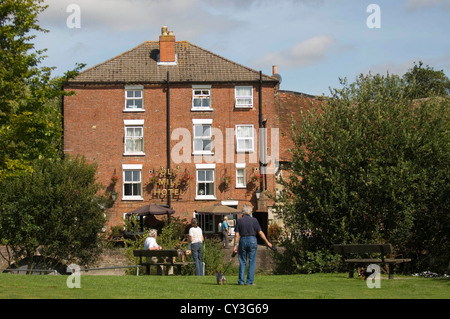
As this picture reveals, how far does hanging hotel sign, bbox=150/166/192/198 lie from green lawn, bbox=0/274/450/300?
27.6 meters

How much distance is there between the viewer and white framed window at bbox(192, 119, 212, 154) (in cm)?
4734

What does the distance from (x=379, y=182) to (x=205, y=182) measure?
77.5 ft

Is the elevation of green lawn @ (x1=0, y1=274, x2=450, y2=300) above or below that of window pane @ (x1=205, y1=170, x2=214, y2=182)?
below

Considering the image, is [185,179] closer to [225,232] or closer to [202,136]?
[202,136]

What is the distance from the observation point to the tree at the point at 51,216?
1441 inches

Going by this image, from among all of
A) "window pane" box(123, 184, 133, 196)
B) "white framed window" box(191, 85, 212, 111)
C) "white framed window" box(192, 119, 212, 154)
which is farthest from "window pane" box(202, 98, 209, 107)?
"window pane" box(123, 184, 133, 196)

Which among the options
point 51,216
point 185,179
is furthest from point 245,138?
point 51,216

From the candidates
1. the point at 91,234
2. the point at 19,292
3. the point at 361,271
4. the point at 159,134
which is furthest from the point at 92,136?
the point at 19,292

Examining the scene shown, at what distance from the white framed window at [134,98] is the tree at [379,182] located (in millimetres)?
22867

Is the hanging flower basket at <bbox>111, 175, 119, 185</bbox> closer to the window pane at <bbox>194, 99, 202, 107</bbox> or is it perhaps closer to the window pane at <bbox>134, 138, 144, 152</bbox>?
the window pane at <bbox>134, 138, 144, 152</bbox>

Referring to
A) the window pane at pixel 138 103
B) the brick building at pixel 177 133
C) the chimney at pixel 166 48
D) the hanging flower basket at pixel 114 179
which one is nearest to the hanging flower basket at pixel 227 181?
the brick building at pixel 177 133

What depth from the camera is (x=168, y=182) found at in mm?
46562

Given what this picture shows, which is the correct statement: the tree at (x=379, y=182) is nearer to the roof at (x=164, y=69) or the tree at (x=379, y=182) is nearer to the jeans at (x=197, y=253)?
the jeans at (x=197, y=253)

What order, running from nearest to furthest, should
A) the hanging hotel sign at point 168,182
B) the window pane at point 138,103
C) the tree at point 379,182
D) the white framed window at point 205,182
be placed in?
the tree at point 379,182 → the hanging hotel sign at point 168,182 → the white framed window at point 205,182 → the window pane at point 138,103
